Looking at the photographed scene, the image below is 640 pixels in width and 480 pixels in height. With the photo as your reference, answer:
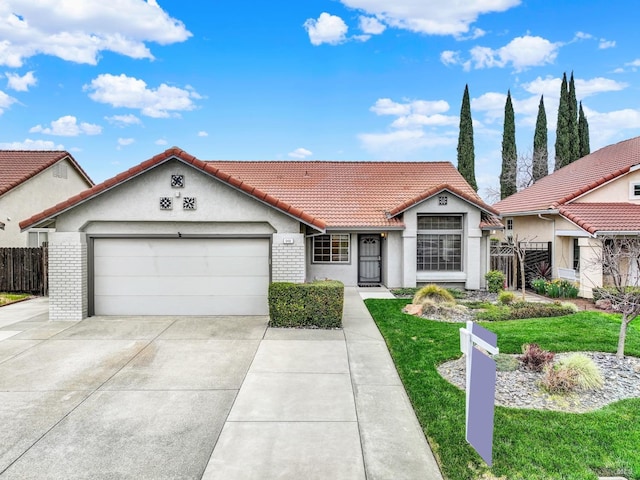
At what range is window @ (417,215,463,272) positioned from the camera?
1714 centimetres

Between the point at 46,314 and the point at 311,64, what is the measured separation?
15579 mm

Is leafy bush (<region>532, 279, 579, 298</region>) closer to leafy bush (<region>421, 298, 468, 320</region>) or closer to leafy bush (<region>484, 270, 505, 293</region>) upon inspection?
leafy bush (<region>484, 270, 505, 293</region>)

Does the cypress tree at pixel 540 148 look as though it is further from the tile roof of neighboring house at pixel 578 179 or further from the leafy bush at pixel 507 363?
the leafy bush at pixel 507 363

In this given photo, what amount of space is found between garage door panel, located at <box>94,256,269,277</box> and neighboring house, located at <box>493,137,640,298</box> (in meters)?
10.5

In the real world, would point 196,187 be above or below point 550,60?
below

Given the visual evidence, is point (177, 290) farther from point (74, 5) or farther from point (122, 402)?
point (74, 5)

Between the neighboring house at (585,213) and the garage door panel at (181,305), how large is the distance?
1087 centimetres

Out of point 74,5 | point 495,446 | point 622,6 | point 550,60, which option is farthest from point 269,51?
point 550,60

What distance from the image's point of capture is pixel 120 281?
11.4 metres

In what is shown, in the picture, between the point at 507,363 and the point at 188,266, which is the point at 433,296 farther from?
the point at 188,266

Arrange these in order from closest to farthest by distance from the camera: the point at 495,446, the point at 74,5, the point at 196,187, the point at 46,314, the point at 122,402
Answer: the point at 495,446 → the point at 122,402 → the point at 196,187 → the point at 46,314 → the point at 74,5

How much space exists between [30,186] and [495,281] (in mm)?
20556

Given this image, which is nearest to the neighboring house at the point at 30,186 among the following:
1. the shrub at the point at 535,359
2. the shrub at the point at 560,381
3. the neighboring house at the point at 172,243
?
the neighboring house at the point at 172,243

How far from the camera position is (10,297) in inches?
593
